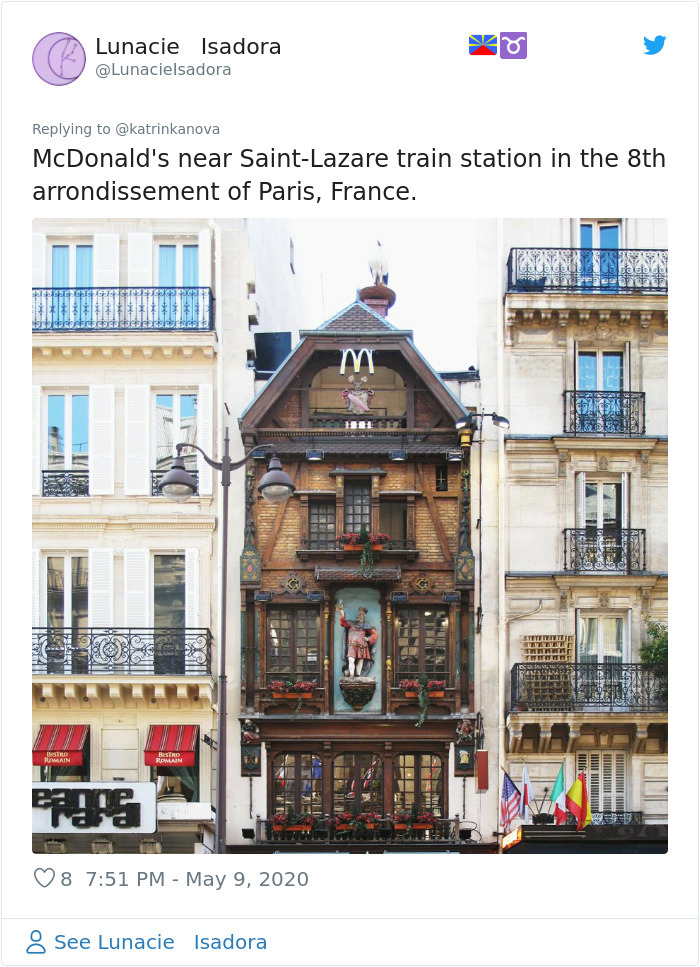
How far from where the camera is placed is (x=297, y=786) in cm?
1883

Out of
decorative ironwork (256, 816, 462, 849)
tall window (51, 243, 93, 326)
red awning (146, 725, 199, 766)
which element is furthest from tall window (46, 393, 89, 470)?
decorative ironwork (256, 816, 462, 849)

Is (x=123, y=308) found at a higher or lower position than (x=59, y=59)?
lower

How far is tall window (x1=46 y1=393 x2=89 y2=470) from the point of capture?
→ 757 inches

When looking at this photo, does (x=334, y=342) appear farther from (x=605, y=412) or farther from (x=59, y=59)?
(x=59, y=59)

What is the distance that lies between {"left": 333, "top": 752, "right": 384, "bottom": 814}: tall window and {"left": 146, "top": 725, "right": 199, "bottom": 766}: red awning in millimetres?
2151

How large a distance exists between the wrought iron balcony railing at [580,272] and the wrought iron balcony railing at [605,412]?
1571mm

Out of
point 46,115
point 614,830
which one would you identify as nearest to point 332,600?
point 614,830

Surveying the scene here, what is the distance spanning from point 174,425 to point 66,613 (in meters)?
3.20

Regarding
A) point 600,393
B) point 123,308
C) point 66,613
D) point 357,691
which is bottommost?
point 357,691

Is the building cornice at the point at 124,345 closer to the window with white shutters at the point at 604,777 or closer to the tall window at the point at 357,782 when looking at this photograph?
the tall window at the point at 357,782
